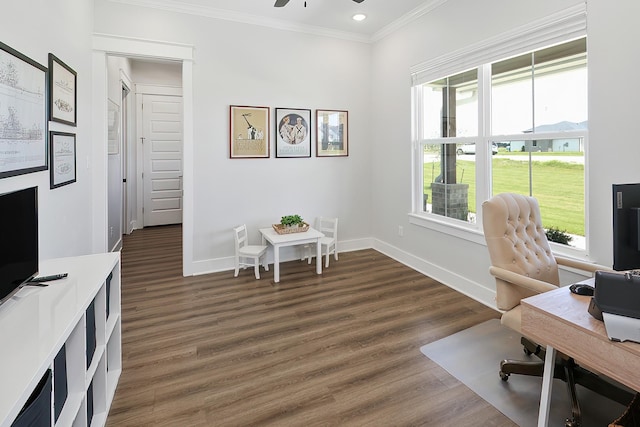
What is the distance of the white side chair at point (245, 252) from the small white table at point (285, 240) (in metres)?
0.17

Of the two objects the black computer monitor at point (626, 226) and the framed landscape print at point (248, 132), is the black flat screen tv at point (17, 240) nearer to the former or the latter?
the black computer monitor at point (626, 226)

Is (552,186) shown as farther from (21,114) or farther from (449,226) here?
(21,114)

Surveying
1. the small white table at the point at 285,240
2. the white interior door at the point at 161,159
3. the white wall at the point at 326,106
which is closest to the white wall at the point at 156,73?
the white interior door at the point at 161,159

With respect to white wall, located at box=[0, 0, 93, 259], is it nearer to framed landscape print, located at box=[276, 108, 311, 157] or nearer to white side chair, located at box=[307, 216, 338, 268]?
framed landscape print, located at box=[276, 108, 311, 157]

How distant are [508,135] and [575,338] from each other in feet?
7.21

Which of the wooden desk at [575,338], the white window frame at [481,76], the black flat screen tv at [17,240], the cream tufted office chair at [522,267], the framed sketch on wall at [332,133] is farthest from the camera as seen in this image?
the framed sketch on wall at [332,133]

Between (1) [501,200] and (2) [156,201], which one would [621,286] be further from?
(2) [156,201]

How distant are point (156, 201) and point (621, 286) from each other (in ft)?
23.5

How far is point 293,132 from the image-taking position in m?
4.48

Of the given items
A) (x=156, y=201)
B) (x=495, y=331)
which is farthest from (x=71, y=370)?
(x=156, y=201)

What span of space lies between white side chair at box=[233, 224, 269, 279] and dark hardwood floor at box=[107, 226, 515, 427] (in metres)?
0.14

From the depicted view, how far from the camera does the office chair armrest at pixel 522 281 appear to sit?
6.03ft

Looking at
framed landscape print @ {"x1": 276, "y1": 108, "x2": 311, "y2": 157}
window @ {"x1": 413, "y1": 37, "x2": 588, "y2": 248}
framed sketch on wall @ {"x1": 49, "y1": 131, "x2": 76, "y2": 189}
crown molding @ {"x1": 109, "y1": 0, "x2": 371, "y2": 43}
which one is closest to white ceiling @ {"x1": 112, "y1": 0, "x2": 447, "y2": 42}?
crown molding @ {"x1": 109, "y1": 0, "x2": 371, "y2": 43}

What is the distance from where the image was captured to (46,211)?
2309 mm
